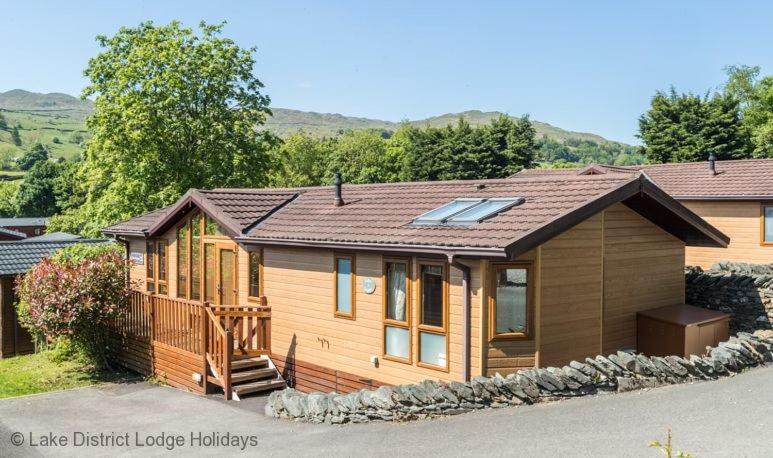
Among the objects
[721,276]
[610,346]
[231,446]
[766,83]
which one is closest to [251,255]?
[231,446]

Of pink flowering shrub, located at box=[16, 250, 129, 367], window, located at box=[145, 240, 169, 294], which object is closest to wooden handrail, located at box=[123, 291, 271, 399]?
pink flowering shrub, located at box=[16, 250, 129, 367]

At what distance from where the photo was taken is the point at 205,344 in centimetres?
1448

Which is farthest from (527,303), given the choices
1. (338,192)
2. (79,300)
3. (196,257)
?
(79,300)

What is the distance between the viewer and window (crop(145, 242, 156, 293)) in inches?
741

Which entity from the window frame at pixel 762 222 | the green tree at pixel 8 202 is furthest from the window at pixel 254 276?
the green tree at pixel 8 202

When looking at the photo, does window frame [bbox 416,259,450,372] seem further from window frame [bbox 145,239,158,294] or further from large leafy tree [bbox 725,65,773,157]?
large leafy tree [bbox 725,65,773,157]

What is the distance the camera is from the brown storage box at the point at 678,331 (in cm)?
1277

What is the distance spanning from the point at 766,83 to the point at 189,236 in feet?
210

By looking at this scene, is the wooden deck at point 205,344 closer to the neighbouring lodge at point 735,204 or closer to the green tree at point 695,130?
the neighbouring lodge at point 735,204

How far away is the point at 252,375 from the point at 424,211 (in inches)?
201

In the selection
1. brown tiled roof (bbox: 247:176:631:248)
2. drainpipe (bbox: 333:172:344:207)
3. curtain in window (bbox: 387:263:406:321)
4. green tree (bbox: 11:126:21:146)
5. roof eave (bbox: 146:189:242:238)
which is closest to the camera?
brown tiled roof (bbox: 247:176:631:248)

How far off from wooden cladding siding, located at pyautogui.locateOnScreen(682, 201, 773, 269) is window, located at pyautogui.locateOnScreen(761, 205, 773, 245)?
12cm

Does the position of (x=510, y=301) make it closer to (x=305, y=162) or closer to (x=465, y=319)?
(x=465, y=319)

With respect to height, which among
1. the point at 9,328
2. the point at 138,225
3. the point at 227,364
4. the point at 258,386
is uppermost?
the point at 138,225
